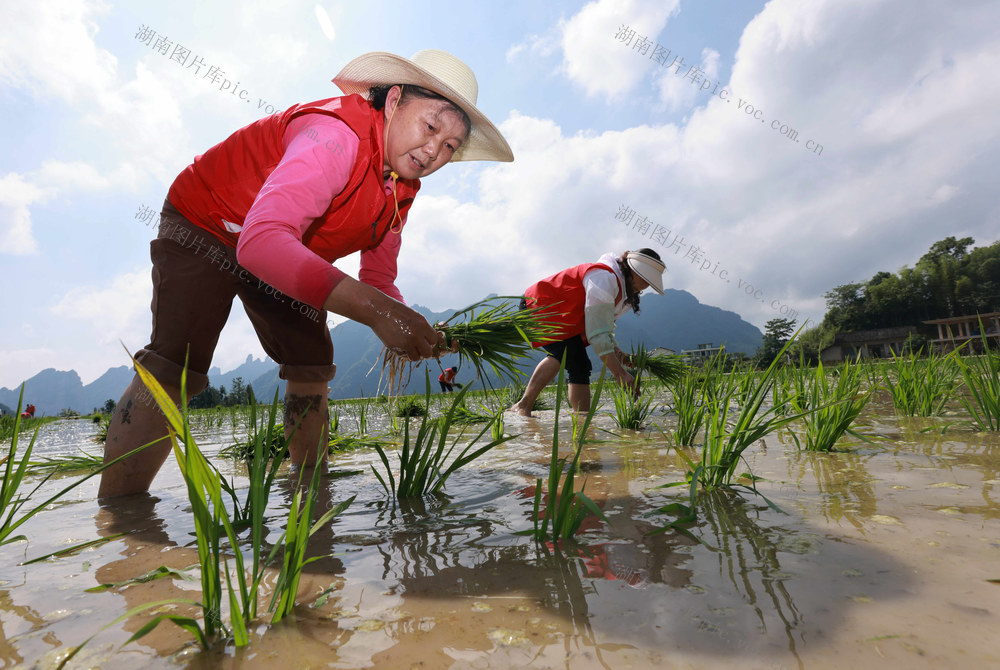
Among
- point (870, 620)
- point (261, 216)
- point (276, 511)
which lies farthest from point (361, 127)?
point (870, 620)

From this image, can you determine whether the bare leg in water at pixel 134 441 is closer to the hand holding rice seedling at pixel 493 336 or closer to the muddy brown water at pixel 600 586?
the muddy brown water at pixel 600 586

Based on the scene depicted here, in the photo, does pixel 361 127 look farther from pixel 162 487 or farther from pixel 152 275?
pixel 162 487

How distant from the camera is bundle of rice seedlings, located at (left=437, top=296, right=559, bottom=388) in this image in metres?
2.47

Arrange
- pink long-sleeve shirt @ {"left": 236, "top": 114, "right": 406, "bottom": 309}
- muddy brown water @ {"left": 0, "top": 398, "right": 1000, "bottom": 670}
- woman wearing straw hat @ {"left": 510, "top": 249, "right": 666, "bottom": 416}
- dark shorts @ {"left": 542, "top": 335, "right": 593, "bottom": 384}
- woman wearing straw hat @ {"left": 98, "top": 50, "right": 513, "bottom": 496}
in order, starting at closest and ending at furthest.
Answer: muddy brown water @ {"left": 0, "top": 398, "right": 1000, "bottom": 670}
pink long-sleeve shirt @ {"left": 236, "top": 114, "right": 406, "bottom": 309}
woman wearing straw hat @ {"left": 98, "top": 50, "right": 513, "bottom": 496}
woman wearing straw hat @ {"left": 510, "top": 249, "right": 666, "bottom": 416}
dark shorts @ {"left": 542, "top": 335, "right": 593, "bottom": 384}

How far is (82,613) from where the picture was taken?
0.89 m

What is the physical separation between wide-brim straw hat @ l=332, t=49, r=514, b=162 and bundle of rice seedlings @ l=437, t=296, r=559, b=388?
2.52ft

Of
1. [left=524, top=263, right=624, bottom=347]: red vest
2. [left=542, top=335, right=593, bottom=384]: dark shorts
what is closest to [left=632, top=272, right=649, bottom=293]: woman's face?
[left=524, top=263, right=624, bottom=347]: red vest

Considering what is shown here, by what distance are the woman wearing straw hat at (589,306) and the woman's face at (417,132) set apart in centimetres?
196

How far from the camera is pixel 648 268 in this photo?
4.33 m

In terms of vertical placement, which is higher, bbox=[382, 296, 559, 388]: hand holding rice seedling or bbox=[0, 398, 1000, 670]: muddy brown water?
bbox=[382, 296, 559, 388]: hand holding rice seedling

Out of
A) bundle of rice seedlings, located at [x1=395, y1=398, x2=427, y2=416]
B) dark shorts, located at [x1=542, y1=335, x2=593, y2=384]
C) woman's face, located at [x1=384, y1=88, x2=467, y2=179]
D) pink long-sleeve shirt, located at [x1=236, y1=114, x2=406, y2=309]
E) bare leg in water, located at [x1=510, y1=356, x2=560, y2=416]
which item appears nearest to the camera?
pink long-sleeve shirt, located at [x1=236, y1=114, x2=406, y2=309]

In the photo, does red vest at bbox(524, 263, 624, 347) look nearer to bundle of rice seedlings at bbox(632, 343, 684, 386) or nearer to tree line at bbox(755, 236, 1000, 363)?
bundle of rice seedlings at bbox(632, 343, 684, 386)

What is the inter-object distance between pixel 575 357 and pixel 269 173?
3464mm

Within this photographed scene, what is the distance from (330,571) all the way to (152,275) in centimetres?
163
